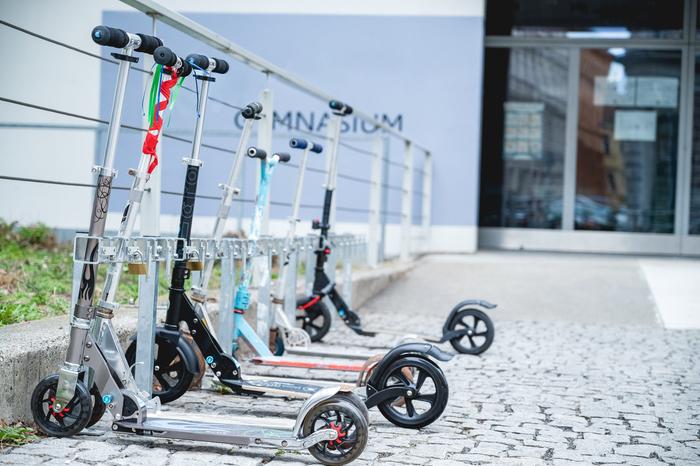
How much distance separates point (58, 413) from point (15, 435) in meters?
0.16

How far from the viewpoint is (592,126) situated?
13906 millimetres

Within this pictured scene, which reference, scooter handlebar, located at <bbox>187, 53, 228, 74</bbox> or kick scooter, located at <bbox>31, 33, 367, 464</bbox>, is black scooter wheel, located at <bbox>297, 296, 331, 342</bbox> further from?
kick scooter, located at <bbox>31, 33, 367, 464</bbox>

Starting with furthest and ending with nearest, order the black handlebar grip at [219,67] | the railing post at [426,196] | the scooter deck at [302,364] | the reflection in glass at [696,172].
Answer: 1. the reflection in glass at [696,172]
2. the railing post at [426,196]
3. the scooter deck at [302,364]
4. the black handlebar grip at [219,67]

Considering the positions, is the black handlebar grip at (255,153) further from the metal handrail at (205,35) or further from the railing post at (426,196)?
the railing post at (426,196)

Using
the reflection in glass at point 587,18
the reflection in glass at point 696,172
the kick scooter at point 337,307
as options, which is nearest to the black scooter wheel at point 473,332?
the kick scooter at point 337,307

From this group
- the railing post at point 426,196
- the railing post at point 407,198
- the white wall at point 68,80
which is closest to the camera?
the railing post at point 407,198

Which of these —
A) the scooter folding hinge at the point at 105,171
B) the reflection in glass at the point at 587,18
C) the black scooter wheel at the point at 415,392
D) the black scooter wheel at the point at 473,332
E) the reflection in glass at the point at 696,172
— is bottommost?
the black scooter wheel at the point at 415,392

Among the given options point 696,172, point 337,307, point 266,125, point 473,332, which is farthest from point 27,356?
point 696,172

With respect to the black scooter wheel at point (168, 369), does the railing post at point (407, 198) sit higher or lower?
higher

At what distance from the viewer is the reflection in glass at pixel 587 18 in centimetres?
1365

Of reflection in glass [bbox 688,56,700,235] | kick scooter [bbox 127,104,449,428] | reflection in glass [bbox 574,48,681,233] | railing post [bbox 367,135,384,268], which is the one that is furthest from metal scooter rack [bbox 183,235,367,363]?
reflection in glass [bbox 688,56,700,235]

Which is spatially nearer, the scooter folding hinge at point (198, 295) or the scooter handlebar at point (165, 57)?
the scooter handlebar at point (165, 57)

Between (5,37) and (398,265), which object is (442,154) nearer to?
(398,265)

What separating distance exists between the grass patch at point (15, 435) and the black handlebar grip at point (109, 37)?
1.40m
